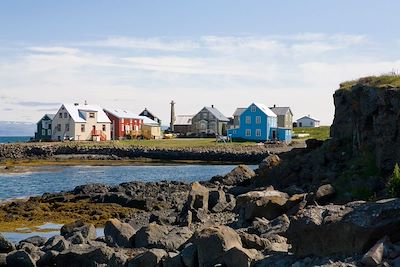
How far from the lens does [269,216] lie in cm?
2212

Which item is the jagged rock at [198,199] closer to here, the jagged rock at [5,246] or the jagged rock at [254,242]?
the jagged rock at [5,246]

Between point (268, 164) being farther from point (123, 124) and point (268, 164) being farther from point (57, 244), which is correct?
point (123, 124)

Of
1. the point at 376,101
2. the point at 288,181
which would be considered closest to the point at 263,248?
the point at 376,101

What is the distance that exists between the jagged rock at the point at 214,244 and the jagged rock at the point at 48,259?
5238 mm

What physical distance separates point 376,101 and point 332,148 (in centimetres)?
562

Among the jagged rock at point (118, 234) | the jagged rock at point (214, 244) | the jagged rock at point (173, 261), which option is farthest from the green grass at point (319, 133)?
the jagged rock at point (214, 244)

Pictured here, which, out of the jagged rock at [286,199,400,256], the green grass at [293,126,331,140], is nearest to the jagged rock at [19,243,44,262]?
the jagged rock at [286,199,400,256]

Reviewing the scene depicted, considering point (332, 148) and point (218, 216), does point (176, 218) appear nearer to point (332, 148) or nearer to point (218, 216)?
point (218, 216)

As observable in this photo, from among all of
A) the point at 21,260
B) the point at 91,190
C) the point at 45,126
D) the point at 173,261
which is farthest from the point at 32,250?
the point at 45,126

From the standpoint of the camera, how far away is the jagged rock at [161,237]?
18703mm

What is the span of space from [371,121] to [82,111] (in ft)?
237

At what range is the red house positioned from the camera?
104500mm

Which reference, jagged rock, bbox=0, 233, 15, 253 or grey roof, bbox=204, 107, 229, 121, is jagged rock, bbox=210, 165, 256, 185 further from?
grey roof, bbox=204, 107, 229, 121

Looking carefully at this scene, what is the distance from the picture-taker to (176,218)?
26344 millimetres
